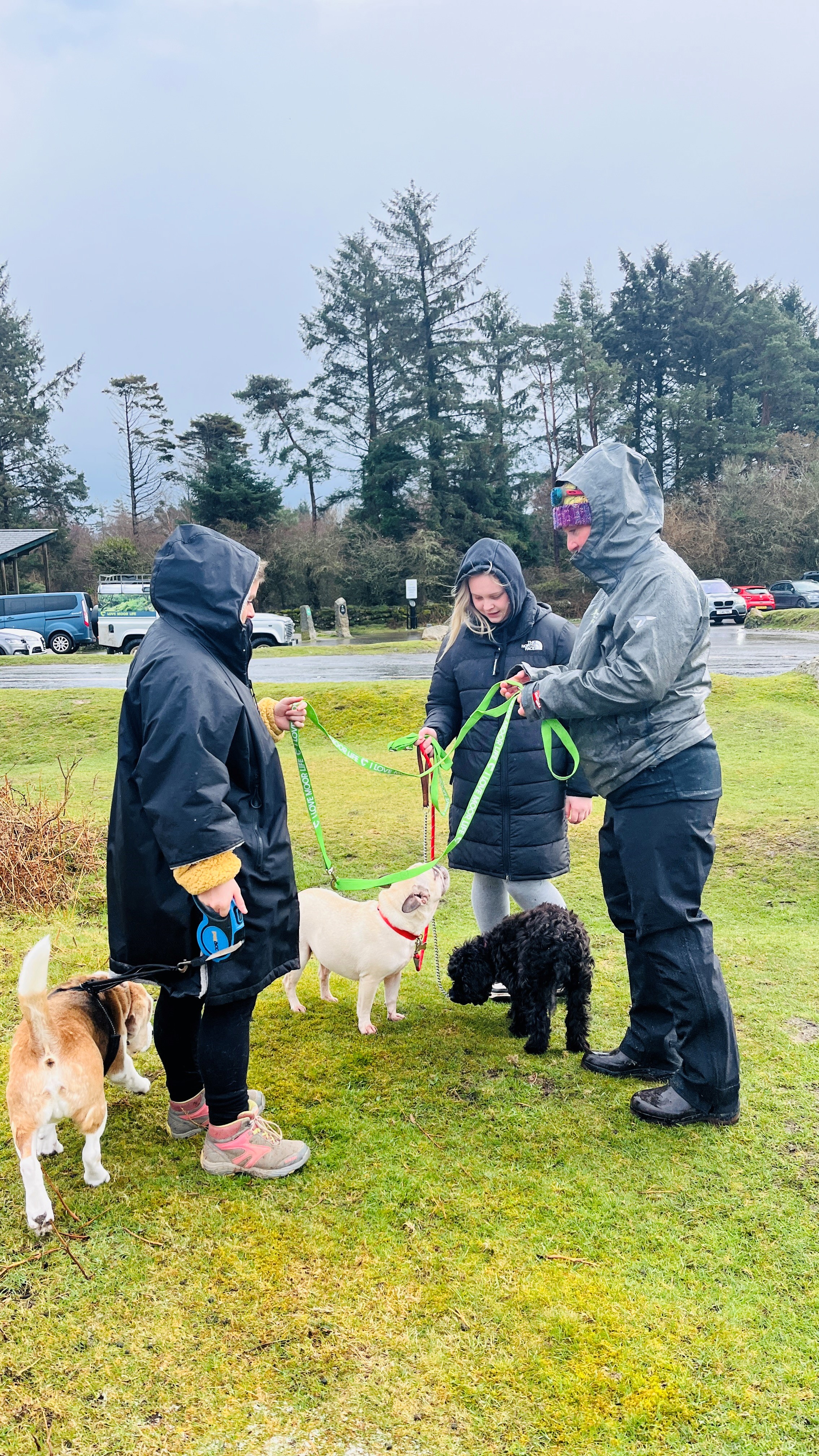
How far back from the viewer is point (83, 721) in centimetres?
1219

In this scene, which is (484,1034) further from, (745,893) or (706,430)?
(706,430)

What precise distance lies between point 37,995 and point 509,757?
6.60 feet

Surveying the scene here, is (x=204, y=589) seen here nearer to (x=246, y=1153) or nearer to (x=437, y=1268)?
(x=246, y=1153)

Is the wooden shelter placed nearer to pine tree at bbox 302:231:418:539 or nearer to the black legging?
pine tree at bbox 302:231:418:539

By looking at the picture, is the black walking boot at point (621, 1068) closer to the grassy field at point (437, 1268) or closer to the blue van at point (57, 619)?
the grassy field at point (437, 1268)

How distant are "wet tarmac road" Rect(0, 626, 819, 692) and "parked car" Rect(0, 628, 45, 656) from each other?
4676mm

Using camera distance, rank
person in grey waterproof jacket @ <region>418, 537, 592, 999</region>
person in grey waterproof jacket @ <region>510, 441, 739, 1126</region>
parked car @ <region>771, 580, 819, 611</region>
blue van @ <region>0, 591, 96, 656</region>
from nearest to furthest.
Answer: person in grey waterproof jacket @ <region>510, 441, 739, 1126</region> → person in grey waterproof jacket @ <region>418, 537, 592, 999</region> → blue van @ <region>0, 591, 96, 656</region> → parked car @ <region>771, 580, 819, 611</region>

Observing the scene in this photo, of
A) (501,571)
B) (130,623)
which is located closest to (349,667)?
(130,623)

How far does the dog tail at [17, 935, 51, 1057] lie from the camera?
2436mm

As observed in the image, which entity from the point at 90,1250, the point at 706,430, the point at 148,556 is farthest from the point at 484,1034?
the point at 706,430

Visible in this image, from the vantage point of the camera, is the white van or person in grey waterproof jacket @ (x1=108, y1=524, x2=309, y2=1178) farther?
the white van

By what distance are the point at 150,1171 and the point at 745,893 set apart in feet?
14.6

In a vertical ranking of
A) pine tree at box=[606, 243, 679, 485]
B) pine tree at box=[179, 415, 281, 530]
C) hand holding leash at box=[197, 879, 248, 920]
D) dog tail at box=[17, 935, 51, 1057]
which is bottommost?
dog tail at box=[17, 935, 51, 1057]

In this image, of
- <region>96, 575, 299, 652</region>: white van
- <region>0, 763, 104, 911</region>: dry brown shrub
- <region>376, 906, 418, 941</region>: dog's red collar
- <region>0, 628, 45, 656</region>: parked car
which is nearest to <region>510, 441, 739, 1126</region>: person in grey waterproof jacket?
<region>376, 906, 418, 941</region>: dog's red collar
